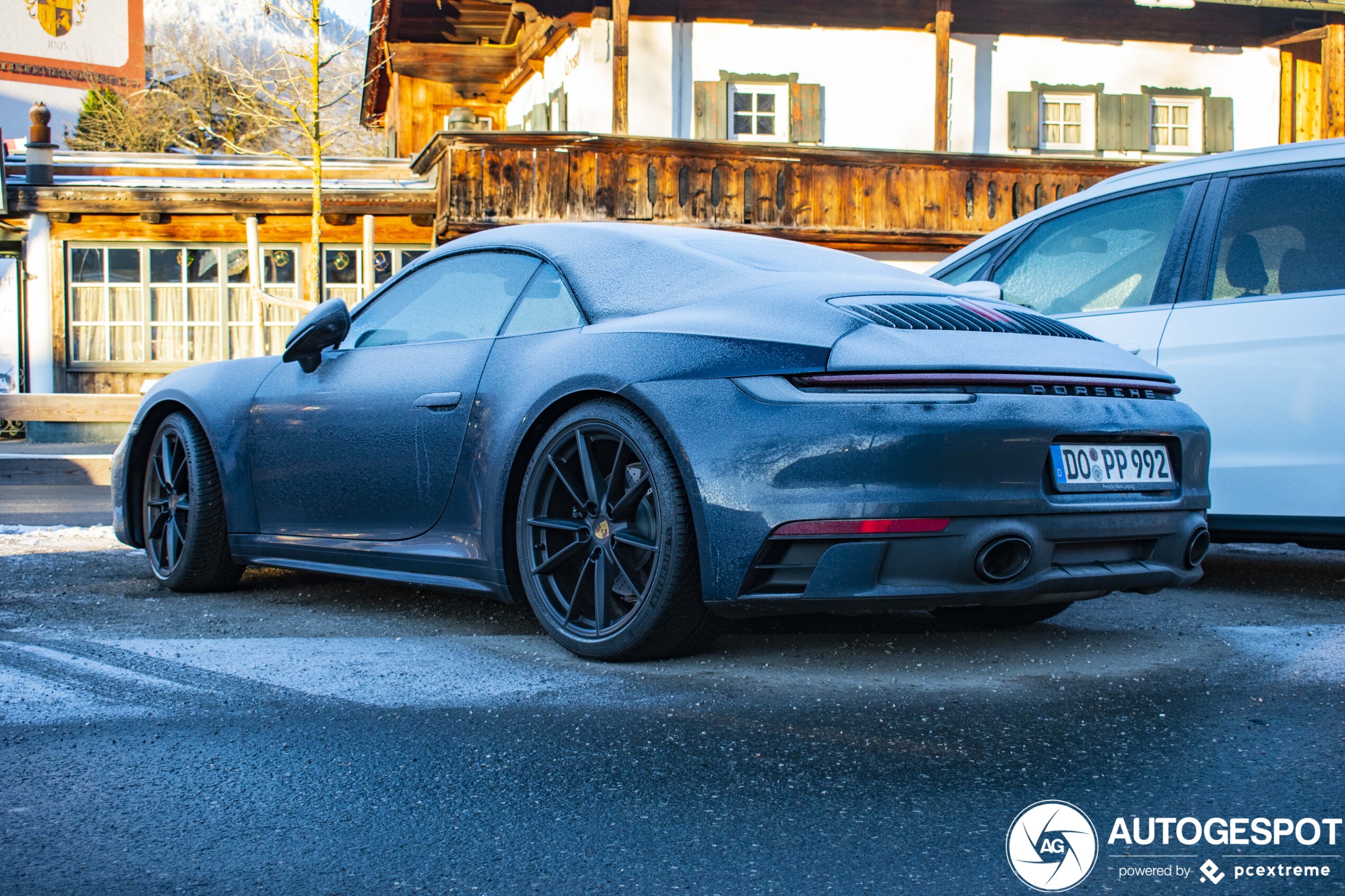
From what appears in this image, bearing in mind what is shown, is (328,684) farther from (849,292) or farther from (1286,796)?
→ (1286,796)

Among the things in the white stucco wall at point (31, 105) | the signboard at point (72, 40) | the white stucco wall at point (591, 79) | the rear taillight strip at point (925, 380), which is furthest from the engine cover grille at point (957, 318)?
the signboard at point (72, 40)

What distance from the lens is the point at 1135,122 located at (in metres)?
19.5

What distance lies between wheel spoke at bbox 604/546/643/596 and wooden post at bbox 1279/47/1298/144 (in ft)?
64.3

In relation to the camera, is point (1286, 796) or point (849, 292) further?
point (849, 292)

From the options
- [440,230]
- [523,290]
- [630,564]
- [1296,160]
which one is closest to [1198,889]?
[630,564]

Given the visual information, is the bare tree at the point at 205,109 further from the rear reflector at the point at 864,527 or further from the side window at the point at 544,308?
the rear reflector at the point at 864,527

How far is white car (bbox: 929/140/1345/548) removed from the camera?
169 inches

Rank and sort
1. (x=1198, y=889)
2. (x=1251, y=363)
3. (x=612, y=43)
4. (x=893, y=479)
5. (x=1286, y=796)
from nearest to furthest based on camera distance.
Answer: (x=1198, y=889), (x=1286, y=796), (x=893, y=479), (x=1251, y=363), (x=612, y=43)

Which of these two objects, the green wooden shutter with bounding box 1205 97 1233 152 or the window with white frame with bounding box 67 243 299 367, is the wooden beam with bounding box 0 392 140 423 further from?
the green wooden shutter with bounding box 1205 97 1233 152

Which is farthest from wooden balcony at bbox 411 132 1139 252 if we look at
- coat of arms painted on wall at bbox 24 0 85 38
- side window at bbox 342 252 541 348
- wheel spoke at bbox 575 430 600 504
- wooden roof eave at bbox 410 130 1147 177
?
coat of arms painted on wall at bbox 24 0 85 38

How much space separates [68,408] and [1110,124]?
14696 millimetres

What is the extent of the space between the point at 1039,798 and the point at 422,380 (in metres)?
2.32

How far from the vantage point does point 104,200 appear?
2006 cm

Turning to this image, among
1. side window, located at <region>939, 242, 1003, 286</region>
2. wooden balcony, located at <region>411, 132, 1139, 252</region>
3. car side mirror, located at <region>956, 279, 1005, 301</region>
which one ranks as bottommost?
car side mirror, located at <region>956, 279, 1005, 301</region>
